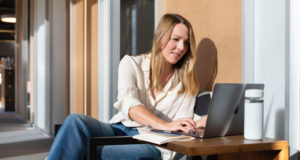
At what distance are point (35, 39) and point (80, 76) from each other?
253cm

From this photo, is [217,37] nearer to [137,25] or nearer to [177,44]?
[177,44]

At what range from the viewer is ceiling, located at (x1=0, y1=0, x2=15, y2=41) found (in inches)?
543

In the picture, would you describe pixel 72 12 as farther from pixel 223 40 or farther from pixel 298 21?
pixel 298 21

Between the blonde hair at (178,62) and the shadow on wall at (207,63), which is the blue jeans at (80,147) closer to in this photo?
the blonde hair at (178,62)

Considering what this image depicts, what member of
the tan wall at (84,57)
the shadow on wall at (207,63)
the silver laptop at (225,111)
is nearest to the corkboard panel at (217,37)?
the shadow on wall at (207,63)

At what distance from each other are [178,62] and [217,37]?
273mm

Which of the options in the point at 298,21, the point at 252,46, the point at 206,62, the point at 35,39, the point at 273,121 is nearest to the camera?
the point at 298,21

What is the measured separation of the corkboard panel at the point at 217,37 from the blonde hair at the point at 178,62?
0.19m

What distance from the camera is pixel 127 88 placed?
75.4 inches

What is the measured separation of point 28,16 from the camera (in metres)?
7.85

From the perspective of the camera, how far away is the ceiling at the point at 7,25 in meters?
13.8

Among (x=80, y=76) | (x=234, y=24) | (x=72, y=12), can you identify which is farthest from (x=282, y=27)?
(x=72, y=12)

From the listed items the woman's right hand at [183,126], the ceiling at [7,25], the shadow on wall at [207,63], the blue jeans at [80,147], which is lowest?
the blue jeans at [80,147]

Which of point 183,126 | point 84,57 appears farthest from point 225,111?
point 84,57
